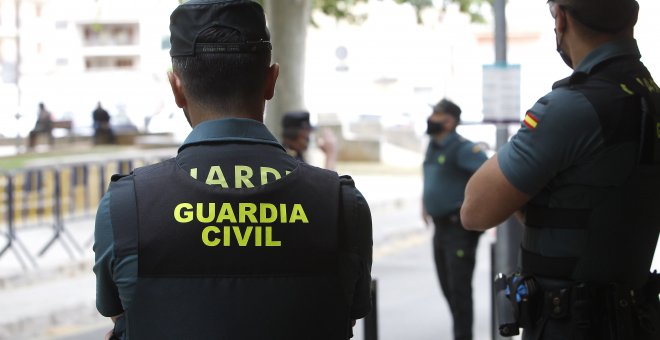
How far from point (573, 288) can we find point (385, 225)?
46.5 ft

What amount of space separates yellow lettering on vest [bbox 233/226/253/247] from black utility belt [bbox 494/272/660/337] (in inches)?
51.4

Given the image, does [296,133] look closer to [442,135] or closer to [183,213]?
[442,135]

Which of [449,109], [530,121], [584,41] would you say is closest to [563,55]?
[584,41]

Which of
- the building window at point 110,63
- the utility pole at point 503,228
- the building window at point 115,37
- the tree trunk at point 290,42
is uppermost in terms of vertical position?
the building window at point 115,37

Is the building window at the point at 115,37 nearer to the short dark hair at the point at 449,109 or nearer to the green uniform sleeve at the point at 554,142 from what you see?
the short dark hair at the point at 449,109

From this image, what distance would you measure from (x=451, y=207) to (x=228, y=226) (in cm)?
558

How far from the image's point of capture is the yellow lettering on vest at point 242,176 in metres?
2.24

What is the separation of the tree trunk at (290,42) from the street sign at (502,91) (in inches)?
273

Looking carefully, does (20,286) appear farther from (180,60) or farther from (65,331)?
(180,60)

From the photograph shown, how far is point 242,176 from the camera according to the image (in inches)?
88.5

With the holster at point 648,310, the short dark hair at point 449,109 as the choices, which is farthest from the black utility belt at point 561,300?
the short dark hair at point 449,109

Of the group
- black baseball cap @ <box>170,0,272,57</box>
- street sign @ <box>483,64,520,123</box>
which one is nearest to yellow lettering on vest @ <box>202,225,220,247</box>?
black baseball cap @ <box>170,0,272,57</box>

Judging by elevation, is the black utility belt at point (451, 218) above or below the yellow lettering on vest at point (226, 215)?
below

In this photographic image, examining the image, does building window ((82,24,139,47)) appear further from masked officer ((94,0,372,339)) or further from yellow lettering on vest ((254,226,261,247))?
yellow lettering on vest ((254,226,261,247))
